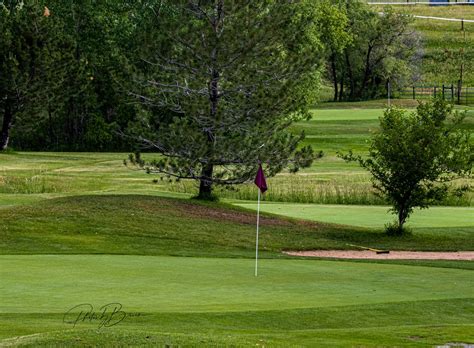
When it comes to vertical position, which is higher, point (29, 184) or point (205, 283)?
point (29, 184)

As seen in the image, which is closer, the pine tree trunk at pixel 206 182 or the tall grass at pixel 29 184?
the pine tree trunk at pixel 206 182

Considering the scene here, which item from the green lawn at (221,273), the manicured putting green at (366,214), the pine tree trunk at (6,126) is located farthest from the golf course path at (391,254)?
the pine tree trunk at (6,126)

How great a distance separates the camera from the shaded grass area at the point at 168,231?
27.3 metres

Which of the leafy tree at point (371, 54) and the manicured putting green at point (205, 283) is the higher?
the leafy tree at point (371, 54)

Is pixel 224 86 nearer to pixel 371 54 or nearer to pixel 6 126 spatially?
pixel 6 126

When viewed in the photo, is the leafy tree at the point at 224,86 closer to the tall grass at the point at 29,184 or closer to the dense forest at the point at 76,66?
the tall grass at the point at 29,184

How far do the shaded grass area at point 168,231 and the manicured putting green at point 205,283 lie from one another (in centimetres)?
285

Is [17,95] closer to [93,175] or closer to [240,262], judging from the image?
[93,175]

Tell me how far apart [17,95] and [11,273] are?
1647 inches

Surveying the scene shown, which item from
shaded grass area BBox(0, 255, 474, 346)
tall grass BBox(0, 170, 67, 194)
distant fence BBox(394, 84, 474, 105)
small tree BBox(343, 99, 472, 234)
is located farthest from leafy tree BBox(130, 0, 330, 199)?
distant fence BBox(394, 84, 474, 105)

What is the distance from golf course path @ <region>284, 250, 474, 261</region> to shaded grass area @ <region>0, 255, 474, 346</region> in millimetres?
4126

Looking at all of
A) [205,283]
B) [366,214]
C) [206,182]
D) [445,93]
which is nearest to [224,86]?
[206,182]

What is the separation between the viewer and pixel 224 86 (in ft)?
117

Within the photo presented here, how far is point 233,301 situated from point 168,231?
12.9m
